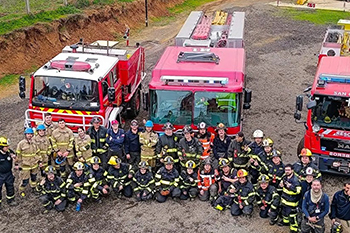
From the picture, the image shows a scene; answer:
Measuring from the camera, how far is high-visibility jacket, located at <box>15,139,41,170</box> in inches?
397

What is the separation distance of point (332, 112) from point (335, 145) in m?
0.75

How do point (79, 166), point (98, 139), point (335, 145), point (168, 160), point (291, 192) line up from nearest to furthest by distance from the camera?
point (291, 192) → point (79, 166) → point (168, 160) → point (335, 145) → point (98, 139)

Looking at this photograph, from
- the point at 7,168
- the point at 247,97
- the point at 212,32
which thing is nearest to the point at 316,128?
the point at 247,97

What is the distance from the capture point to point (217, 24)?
15.5 m

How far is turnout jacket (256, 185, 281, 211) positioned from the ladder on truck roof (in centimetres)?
494

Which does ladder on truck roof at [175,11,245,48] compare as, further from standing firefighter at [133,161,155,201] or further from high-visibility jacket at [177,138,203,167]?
standing firefighter at [133,161,155,201]

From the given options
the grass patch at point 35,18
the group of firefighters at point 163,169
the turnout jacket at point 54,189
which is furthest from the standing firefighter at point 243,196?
the grass patch at point 35,18

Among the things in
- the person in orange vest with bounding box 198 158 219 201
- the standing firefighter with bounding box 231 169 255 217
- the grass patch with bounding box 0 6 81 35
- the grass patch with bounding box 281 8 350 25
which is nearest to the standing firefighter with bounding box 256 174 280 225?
the standing firefighter with bounding box 231 169 255 217

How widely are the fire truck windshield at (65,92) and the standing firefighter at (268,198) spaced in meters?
4.40

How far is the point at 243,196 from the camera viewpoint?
31.3 ft

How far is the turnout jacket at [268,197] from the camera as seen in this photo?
363 inches

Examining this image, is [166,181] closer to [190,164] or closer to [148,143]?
[190,164]

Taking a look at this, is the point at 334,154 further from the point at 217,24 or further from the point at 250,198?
the point at 217,24

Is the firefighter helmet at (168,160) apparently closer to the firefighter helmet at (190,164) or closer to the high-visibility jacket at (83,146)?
the firefighter helmet at (190,164)
